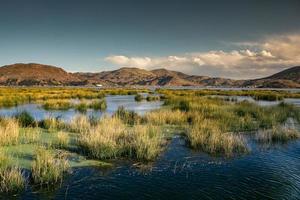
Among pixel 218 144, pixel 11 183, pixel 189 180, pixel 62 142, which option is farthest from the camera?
pixel 218 144

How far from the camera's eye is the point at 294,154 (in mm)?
12266

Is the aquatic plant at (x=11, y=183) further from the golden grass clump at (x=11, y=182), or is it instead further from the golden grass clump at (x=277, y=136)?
the golden grass clump at (x=277, y=136)

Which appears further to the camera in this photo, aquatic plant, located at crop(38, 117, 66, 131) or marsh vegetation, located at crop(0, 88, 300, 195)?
aquatic plant, located at crop(38, 117, 66, 131)

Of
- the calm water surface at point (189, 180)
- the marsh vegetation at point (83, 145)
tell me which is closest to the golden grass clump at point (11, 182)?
the marsh vegetation at point (83, 145)

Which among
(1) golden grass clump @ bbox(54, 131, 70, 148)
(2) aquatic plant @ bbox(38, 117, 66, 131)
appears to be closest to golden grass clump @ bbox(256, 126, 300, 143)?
(1) golden grass clump @ bbox(54, 131, 70, 148)

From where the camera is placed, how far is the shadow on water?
8.02 metres

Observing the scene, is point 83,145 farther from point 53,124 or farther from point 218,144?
point 218,144

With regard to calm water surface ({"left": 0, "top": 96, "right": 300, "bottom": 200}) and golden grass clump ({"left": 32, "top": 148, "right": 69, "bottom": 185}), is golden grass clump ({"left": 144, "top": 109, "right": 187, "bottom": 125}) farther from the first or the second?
golden grass clump ({"left": 32, "top": 148, "right": 69, "bottom": 185})

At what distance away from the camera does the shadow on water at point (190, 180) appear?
802cm

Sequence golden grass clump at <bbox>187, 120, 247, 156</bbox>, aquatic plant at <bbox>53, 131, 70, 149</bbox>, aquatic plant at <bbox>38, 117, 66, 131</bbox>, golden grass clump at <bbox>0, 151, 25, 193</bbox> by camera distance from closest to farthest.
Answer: golden grass clump at <bbox>0, 151, 25, 193</bbox>, aquatic plant at <bbox>53, 131, 70, 149</bbox>, golden grass clump at <bbox>187, 120, 247, 156</bbox>, aquatic plant at <bbox>38, 117, 66, 131</bbox>

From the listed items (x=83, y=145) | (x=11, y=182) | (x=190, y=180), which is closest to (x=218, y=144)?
(x=190, y=180)

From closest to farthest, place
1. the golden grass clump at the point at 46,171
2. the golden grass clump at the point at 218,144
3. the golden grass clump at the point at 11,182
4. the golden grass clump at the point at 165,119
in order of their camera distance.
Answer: the golden grass clump at the point at 11,182
the golden grass clump at the point at 46,171
the golden grass clump at the point at 218,144
the golden grass clump at the point at 165,119

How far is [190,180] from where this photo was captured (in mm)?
9133

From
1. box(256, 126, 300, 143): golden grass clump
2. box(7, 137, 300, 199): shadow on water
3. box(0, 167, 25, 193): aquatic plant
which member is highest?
box(0, 167, 25, 193): aquatic plant
